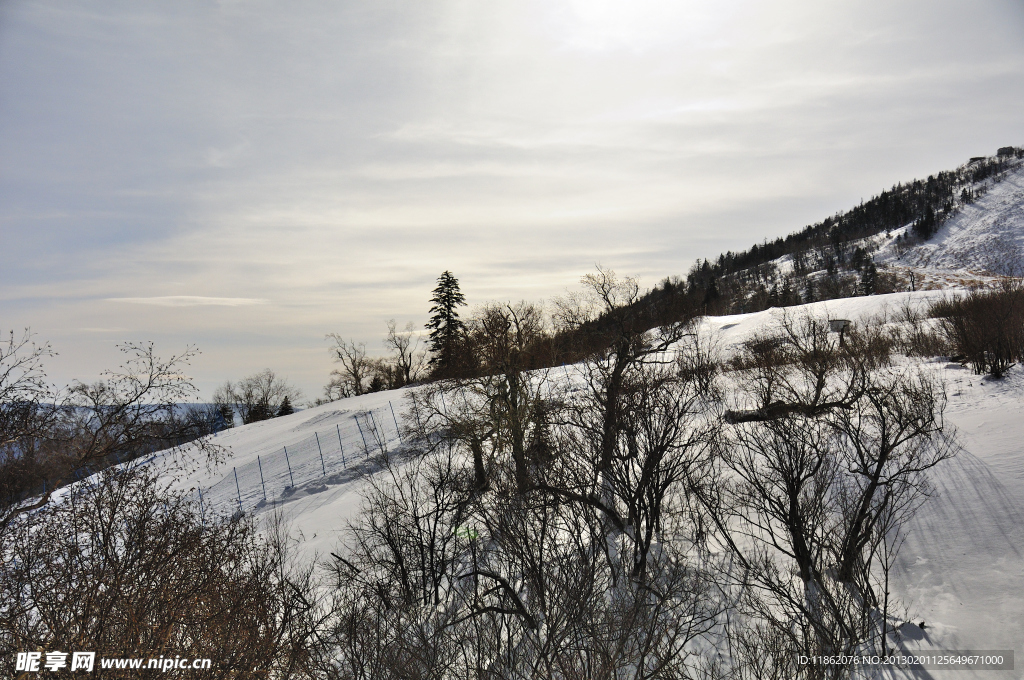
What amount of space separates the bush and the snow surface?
1.05 metres

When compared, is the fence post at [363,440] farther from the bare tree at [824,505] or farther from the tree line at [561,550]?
the bare tree at [824,505]

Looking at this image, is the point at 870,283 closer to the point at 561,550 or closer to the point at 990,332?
the point at 990,332

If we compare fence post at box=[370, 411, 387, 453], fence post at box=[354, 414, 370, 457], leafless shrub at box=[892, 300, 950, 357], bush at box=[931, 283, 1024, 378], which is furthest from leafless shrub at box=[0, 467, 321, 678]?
leafless shrub at box=[892, 300, 950, 357]

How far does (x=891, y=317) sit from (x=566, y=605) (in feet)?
190

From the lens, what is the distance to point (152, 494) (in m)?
17.8

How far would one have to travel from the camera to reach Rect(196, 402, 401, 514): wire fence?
107 feet

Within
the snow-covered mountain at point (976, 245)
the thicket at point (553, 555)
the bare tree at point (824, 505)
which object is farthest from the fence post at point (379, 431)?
the snow-covered mountain at point (976, 245)

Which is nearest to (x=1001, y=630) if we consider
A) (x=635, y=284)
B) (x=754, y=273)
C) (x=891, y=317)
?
(x=635, y=284)

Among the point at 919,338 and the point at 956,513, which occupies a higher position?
the point at 919,338

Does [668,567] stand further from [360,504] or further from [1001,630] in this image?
[360,504]

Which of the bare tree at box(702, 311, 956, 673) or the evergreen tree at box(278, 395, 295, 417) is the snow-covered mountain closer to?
the bare tree at box(702, 311, 956, 673)

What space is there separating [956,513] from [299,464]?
35304 mm

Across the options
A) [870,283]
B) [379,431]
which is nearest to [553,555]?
[379,431]

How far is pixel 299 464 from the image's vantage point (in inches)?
1431
